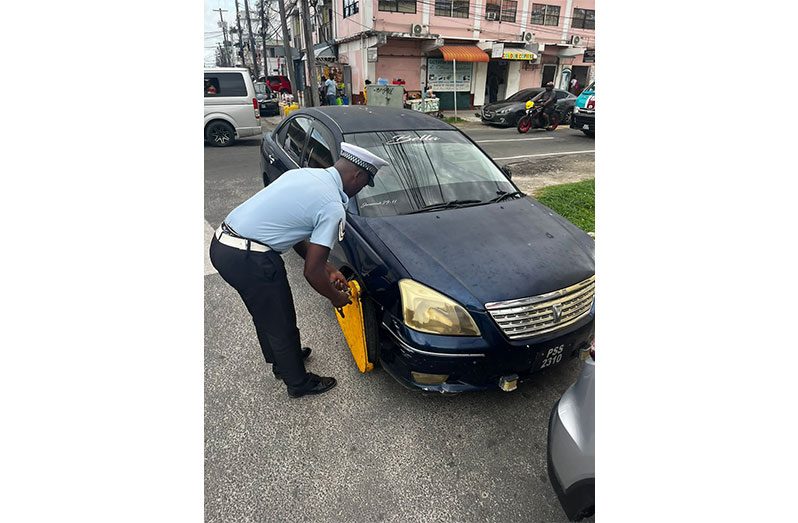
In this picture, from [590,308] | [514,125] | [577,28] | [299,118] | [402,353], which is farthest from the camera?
[577,28]

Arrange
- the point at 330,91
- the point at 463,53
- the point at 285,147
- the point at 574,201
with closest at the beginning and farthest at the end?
the point at 285,147, the point at 574,201, the point at 330,91, the point at 463,53

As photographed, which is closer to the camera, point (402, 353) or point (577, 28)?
point (402, 353)

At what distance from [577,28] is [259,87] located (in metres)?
17.8

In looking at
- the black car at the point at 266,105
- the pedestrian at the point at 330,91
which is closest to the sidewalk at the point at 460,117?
the black car at the point at 266,105

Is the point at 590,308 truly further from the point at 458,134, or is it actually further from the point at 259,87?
the point at 259,87

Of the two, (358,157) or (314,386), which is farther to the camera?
(314,386)

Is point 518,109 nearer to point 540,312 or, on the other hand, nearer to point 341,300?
point 540,312

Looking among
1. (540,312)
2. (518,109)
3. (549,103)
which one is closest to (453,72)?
(518,109)

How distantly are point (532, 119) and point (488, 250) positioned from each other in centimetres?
1319

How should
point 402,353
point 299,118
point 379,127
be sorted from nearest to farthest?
point 402,353, point 379,127, point 299,118

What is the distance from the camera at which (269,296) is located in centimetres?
223

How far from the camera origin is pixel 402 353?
87.4 inches

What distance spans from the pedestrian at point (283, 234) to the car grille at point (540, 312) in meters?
0.90

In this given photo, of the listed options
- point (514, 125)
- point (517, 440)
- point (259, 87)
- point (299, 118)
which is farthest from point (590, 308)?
point (259, 87)
